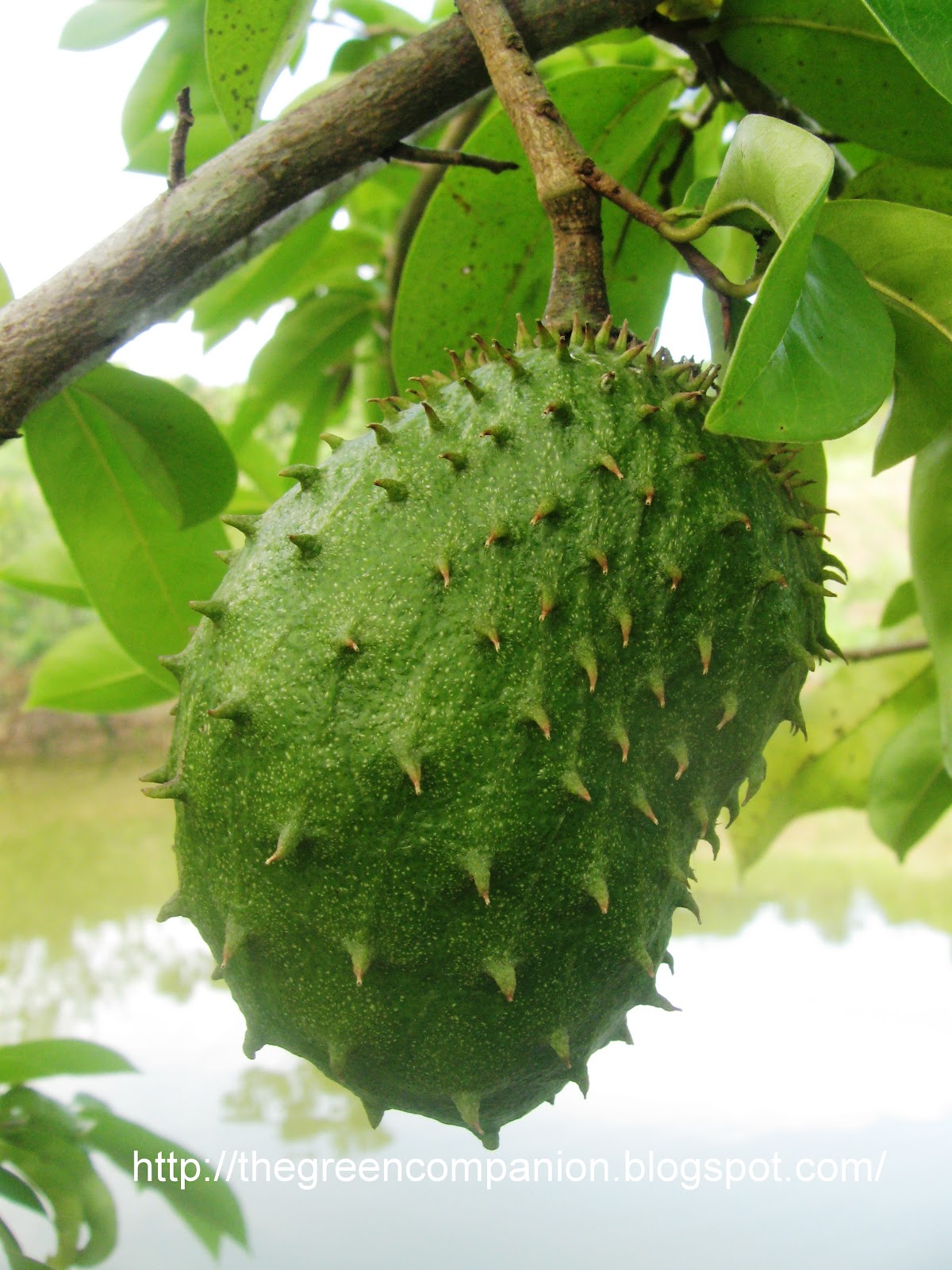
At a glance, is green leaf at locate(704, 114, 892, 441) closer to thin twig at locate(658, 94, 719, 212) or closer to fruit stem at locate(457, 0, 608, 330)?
fruit stem at locate(457, 0, 608, 330)

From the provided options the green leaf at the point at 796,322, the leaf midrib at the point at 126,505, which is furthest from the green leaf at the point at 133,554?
the green leaf at the point at 796,322

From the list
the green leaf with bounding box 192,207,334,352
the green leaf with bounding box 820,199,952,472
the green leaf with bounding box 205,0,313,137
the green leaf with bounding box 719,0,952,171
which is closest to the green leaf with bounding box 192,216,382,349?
the green leaf with bounding box 192,207,334,352

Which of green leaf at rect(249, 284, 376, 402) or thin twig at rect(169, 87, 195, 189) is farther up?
green leaf at rect(249, 284, 376, 402)

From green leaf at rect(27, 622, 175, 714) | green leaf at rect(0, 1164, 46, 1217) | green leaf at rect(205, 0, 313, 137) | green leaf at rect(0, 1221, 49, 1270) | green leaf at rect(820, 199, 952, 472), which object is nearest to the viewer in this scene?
green leaf at rect(820, 199, 952, 472)

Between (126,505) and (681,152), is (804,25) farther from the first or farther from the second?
(126,505)

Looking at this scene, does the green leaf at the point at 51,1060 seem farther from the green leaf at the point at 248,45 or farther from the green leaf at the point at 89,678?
the green leaf at the point at 248,45

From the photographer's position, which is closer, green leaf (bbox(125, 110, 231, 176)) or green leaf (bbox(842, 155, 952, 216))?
green leaf (bbox(842, 155, 952, 216))

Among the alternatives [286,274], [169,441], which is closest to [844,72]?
[169,441]
